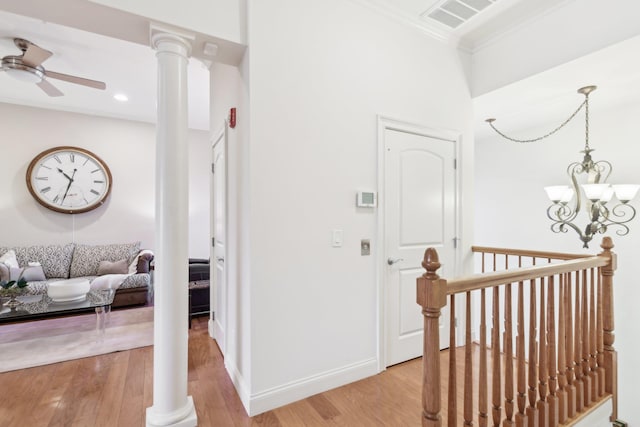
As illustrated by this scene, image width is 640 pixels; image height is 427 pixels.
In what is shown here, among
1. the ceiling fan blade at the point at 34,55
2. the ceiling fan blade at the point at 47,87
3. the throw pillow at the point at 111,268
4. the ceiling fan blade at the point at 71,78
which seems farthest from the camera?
the throw pillow at the point at 111,268

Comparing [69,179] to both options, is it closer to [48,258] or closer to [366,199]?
[48,258]

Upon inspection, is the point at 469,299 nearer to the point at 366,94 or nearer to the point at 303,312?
the point at 303,312

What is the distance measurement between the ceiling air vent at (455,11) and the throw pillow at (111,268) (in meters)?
4.82

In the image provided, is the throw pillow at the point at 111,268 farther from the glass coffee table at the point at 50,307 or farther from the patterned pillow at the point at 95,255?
the glass coffee table at the point at 50,307

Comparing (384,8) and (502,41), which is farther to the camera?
(502,41)

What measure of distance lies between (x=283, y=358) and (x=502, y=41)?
3.21 metres

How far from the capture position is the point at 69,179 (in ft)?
15.4

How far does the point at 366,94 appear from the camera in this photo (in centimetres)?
237

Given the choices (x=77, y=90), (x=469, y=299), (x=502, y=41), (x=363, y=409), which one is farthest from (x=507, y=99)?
(x=77, y=90)

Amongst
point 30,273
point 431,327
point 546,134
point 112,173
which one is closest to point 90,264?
point 30,273

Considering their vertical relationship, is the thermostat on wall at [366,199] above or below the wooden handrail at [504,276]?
above

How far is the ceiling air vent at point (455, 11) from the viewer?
7.78 ft

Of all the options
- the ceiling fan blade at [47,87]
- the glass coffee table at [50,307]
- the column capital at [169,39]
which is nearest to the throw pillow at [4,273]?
the glass coffee table at [50,307]

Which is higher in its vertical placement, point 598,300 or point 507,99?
point 507,99
